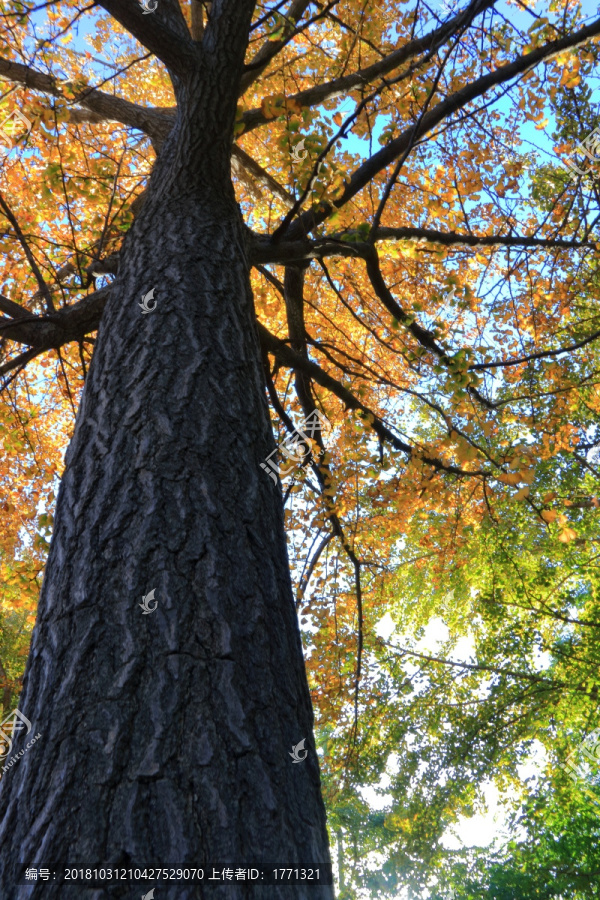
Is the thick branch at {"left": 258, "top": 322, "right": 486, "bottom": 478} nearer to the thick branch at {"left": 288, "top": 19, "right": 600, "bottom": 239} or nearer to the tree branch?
the thick branch at {"left": 288, "top": 19, "right": 600, "bottom": 239}

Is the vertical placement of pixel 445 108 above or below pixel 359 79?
below

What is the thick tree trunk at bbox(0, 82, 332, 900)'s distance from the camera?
3.22ft

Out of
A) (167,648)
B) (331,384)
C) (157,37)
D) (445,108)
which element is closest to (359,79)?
(445,108)

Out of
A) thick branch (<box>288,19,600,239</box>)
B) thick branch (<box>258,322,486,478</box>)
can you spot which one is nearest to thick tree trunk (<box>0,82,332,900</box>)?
thick branch (<box>288,19,600,239</box>)

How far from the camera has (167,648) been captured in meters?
1.20

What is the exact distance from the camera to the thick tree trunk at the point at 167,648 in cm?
98

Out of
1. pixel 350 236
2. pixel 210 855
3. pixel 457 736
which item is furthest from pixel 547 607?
pixel 210 855

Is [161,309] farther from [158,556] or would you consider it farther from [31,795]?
[31,795]

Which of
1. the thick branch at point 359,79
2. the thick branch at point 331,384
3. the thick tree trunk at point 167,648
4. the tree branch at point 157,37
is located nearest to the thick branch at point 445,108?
the thick branch at point 359,79

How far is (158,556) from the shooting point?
4.52 ft

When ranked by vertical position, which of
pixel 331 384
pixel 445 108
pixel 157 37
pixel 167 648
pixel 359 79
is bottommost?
pixel 167 648

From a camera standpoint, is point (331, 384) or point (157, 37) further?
point (331, 384)

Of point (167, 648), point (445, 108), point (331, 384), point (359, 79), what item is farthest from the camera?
point (359, 79)

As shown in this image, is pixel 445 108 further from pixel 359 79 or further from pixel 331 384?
pixel 331 384
